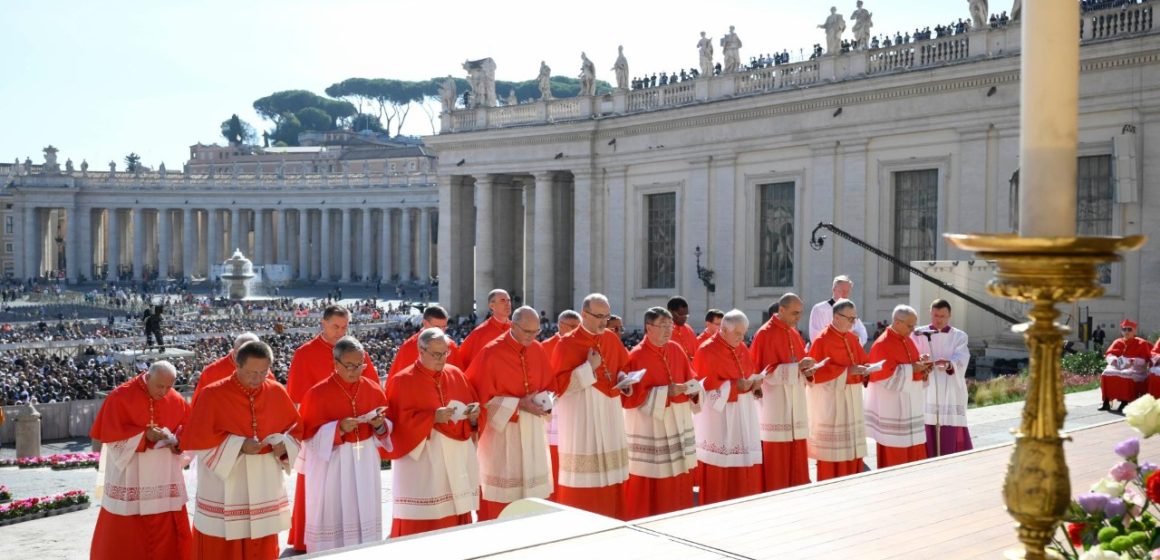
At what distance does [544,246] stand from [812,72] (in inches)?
570

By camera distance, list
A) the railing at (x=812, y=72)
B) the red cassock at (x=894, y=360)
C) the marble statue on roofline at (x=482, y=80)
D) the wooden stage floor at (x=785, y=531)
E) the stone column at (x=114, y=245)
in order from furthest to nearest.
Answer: the stone column at (x=114, y=245)
the marble statue on roofline at (x=482, y=80)
the railing at (x=812, y=72)
the red cassock at (x=894, y=360)
the wooden stage floor at (x=785, y=531)

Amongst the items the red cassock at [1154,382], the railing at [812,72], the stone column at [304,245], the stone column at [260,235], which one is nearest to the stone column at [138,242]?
the stone column at [260,235]

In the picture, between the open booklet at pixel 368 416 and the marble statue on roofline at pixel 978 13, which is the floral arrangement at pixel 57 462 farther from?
the marble statue on roofline at pixel 978 13

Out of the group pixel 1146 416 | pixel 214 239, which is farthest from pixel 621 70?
pixel 214 239

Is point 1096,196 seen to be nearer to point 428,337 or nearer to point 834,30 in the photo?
point 834,30

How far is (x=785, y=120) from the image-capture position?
36.2 m

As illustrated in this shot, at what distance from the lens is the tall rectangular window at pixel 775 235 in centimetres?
3700

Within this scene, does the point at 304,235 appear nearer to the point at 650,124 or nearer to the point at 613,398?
the point at 650,124

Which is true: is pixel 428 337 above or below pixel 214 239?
below

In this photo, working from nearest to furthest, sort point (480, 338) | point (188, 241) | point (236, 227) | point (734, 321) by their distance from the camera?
point (734, 321)
point (480, 338)
point (236, 227)
point (188, 241)

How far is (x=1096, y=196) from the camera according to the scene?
28203 mm

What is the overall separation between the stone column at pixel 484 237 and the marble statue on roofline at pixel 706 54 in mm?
11845

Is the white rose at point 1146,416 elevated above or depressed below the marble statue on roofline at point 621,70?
below

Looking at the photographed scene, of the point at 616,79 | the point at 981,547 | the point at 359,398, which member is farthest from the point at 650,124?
the point at 981,547
